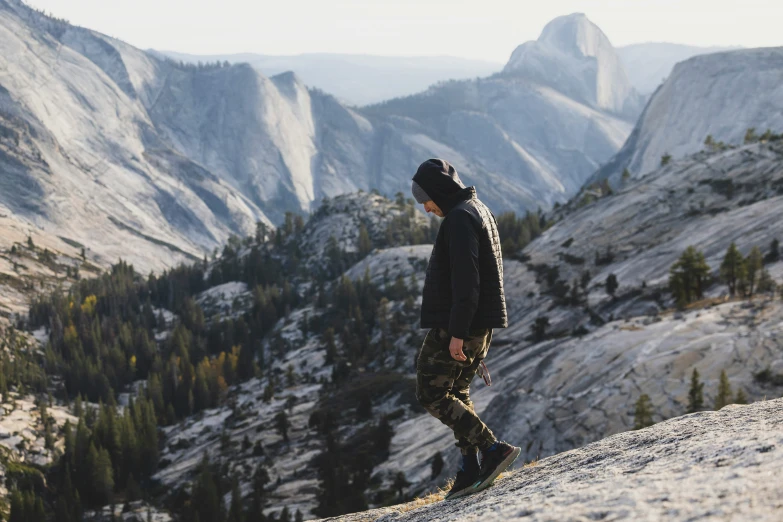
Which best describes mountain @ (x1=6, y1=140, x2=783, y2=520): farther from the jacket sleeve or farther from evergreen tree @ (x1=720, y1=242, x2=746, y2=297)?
the jacket sleeve

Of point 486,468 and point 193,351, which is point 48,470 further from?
point 486,468

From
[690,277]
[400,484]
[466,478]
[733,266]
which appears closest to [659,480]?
[466,478]

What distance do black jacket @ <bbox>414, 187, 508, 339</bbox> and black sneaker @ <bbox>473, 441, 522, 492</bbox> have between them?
2.49 m

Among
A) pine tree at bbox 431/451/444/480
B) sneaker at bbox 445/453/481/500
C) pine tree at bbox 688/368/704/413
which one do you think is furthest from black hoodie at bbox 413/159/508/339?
pine tree at bbox 431/451/444/480

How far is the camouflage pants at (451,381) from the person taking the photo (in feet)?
34.1

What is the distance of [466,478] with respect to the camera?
11.5m

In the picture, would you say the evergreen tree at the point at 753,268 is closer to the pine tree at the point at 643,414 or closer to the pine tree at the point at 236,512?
the pine tree at the point at 643,414

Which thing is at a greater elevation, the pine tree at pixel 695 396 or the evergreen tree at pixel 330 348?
the pine tree at pixel 695 396

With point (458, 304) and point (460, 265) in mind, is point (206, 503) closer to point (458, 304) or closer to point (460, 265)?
point (458, 304)

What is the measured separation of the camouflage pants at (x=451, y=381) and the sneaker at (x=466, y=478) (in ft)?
1.03

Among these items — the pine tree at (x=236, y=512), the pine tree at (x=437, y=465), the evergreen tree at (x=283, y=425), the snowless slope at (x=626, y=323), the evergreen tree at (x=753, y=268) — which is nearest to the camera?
the snowless slope at (x=626, y=323)

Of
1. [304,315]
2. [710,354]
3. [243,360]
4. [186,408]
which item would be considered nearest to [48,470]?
[186,408]

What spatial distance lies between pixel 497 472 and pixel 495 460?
230 millimetres

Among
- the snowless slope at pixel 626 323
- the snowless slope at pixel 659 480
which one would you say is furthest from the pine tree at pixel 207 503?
the snowless slope at pixel 659 480
